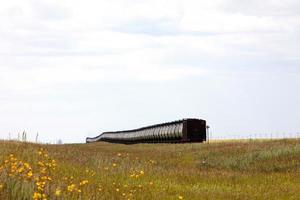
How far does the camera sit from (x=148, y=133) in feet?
216

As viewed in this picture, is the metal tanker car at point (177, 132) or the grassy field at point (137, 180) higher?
the metal tanker car at point (177, 132)

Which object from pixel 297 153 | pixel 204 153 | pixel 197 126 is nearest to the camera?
pixel 297 153

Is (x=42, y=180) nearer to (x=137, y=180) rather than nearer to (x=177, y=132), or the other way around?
(x=137, y=180)

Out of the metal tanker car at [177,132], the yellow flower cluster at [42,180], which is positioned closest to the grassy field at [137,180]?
the yellow flower cluster at [42,180]

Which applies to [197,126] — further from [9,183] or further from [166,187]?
[9,183]

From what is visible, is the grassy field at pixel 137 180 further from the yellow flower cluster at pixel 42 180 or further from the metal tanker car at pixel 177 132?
the metal tanker car at pixel 177 132

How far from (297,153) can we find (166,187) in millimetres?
11190

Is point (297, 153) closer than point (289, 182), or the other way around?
point (289, 182)

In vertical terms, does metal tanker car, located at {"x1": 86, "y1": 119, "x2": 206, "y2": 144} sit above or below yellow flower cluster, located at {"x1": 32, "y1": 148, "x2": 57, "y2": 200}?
above

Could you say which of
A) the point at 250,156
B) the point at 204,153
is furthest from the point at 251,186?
the point at 204,153

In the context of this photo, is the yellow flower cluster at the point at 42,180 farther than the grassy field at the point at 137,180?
No

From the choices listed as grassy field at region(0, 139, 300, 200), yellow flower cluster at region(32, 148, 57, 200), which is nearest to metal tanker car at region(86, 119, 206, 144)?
grassy field at region(0, 139, 300, 200)

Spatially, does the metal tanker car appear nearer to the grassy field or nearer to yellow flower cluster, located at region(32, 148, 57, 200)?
the grassy field

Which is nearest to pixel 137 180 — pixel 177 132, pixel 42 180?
pixel 42 180
